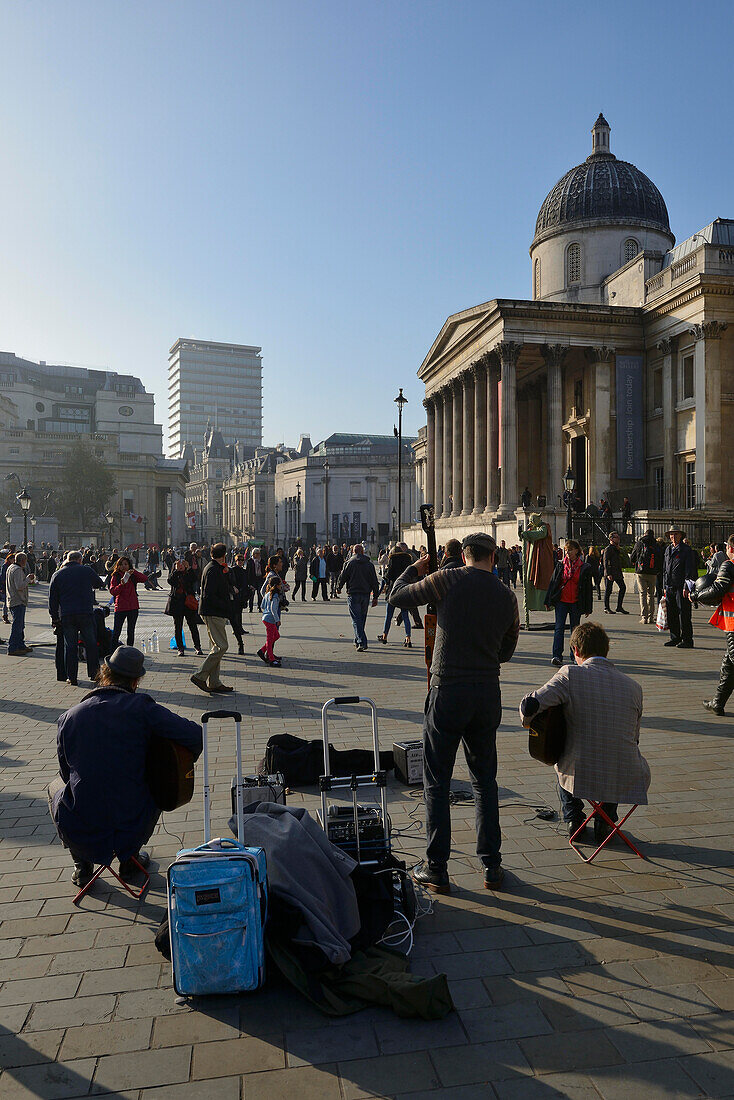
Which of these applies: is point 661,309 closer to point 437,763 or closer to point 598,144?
point 598,144

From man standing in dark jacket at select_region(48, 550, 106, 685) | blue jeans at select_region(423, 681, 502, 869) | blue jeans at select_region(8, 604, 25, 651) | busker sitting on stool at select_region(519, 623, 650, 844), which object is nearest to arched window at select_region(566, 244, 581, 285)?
Result: blue jeans at select_region(8, 604, 25, 651)

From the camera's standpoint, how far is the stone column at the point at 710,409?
33500 mm

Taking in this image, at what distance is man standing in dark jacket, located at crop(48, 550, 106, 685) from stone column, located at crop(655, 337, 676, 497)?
102 feet

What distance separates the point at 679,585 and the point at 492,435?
26.9 meters

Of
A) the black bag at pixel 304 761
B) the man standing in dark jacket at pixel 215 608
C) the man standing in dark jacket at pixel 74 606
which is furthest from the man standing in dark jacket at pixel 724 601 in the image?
the man standing in dark jacket at pixel 74 606

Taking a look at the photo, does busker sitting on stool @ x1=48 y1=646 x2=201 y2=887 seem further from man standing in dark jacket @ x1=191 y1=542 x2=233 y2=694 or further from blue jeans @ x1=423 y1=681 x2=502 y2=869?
man standing in dark jacket @ x1=191 y1=542 x2=233 y2=694

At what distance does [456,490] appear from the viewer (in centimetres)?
Result: 4794

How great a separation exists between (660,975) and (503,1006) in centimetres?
82

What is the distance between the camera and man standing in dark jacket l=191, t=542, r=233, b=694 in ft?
34.9

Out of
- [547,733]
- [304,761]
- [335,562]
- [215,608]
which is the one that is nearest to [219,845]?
[547,733]

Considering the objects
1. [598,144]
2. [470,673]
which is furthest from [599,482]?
[470,673]

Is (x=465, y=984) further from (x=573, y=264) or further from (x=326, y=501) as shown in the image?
(x=326, y=501)

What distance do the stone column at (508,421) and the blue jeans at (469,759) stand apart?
33.5 m

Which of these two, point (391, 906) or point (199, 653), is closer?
point (391, 906)
